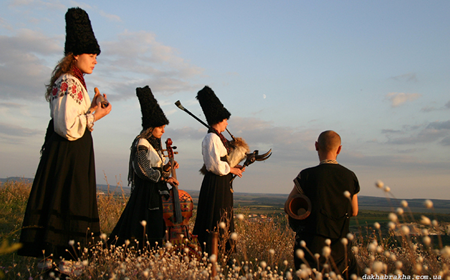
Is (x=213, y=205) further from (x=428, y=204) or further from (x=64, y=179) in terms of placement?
(x=428, y=204)

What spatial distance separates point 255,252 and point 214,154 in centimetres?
199

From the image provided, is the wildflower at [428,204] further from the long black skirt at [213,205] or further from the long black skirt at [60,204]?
the long black skirt at [213,205]

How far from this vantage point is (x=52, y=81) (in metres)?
4.12

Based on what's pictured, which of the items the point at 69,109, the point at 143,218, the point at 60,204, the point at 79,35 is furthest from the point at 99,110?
the point at 143,218

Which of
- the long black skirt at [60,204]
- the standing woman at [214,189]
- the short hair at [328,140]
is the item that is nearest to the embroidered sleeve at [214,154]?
the standing woman at [214,189]

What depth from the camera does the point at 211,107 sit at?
22.0ft

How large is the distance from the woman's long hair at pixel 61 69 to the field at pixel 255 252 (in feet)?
5.47

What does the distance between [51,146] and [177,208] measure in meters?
2.20

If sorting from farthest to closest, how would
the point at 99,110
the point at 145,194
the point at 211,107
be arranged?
the point at 211,107 < the point at 145,194 < the point at 99,110

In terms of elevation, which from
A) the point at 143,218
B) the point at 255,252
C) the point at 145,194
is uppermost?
the point at 145,194

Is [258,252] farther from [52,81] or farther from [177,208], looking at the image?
[52,81]

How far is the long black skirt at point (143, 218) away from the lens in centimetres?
530

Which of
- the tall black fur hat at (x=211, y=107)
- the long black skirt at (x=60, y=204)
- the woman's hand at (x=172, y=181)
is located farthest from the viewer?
the tall black fur hat at (x=211, y=107)

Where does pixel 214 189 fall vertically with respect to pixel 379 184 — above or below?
below
